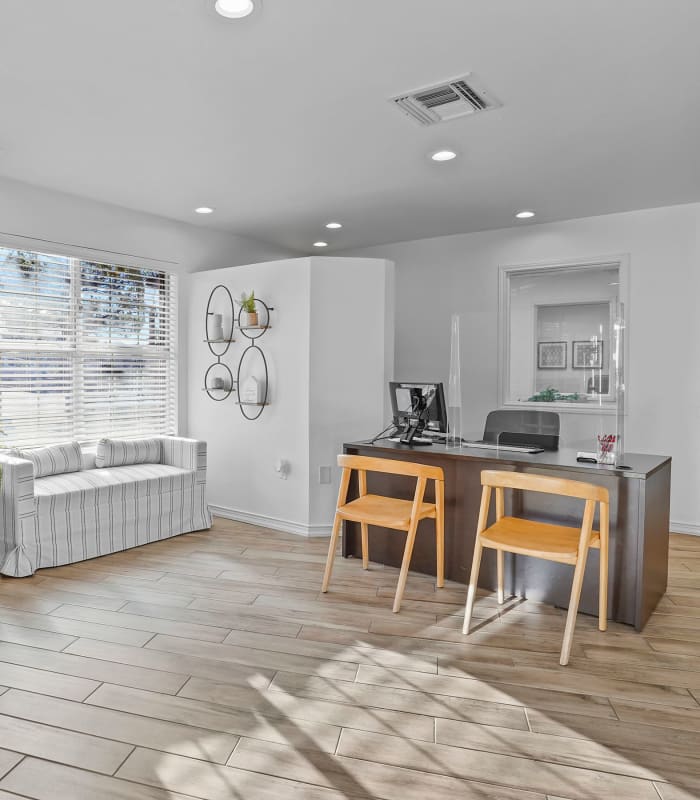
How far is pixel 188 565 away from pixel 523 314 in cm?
310

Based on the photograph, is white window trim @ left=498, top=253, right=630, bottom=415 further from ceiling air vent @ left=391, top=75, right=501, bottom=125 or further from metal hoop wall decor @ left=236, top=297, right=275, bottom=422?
ceiling air vent @ left=391, top=75, right=501, bottom=125

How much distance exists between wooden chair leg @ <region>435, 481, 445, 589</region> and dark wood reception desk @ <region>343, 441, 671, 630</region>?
0.09 metres

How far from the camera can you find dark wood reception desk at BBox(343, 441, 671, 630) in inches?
116

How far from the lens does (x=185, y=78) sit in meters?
2.65

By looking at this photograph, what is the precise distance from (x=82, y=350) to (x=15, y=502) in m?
1.53

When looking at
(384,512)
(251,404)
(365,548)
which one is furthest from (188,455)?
(384,512)

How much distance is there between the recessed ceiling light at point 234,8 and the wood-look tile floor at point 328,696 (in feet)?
8.49

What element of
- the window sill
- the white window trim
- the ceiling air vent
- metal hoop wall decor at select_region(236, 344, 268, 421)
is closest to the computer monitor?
the window sill

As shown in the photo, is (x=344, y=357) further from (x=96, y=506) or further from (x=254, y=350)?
(x=96, y=506)

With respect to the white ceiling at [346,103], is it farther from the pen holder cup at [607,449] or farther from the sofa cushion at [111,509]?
the sofa cushion at [111,509]

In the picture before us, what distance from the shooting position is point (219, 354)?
514 cm

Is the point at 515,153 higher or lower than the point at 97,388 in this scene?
higher

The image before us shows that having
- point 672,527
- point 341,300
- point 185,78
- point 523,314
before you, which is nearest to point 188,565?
point 341,300

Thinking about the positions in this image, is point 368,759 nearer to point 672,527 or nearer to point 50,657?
point 50,657
